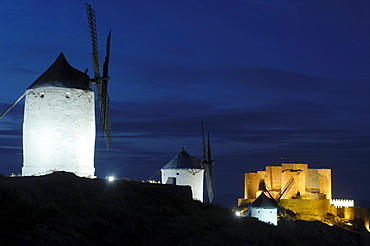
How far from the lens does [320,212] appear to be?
167ft

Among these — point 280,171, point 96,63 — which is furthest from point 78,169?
point 280,171

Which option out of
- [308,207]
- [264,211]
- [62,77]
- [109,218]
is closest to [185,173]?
[264,211]

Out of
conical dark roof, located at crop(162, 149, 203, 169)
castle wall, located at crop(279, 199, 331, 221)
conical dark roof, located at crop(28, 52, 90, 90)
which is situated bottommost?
castle wall, located at crop(279, 199, 331, 221)

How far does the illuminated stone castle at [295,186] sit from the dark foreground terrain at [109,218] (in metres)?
37.1

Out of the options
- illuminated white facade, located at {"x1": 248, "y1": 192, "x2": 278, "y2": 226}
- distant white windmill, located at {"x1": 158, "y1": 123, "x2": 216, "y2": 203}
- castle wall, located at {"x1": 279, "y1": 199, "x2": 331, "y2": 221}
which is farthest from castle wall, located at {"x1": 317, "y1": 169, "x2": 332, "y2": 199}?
distant white windmill, located at {"x1": 158, "y1": 123, "x2": 216, "y2": 203}

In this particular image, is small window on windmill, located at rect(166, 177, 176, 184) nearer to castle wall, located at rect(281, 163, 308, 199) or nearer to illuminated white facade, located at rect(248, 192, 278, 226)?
illuminated white facade, located at rect(248, 192, 278, 226)

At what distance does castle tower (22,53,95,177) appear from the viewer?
65.3 ft

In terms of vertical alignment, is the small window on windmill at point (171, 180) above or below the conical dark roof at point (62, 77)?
below

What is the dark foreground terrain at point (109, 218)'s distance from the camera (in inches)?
457

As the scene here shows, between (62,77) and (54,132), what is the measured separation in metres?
2.57

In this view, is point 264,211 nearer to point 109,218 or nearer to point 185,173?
point 185,173

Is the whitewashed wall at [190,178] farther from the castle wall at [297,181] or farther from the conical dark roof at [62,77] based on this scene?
the castle wall at [297,181]

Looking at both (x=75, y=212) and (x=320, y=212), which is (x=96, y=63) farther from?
(x=320, y=212)

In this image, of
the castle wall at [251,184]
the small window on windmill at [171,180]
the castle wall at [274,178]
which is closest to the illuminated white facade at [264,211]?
the small window on windmill at [171,180]
